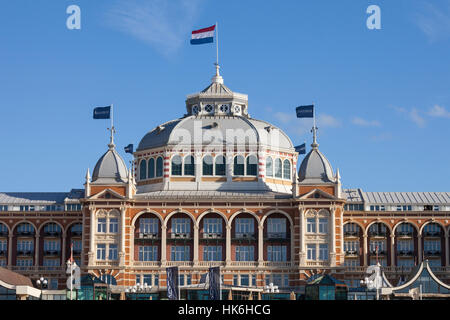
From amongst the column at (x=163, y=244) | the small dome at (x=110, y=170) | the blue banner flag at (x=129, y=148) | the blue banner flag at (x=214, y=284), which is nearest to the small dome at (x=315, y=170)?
the column at (x=163, y=244)

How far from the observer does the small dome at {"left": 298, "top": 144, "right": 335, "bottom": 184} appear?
150000mm

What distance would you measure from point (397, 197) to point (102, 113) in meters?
49.2

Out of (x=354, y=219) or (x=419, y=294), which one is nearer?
(x=419, y=294)

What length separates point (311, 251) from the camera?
14712 cm

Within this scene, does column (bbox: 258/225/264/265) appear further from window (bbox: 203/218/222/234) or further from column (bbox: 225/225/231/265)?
window (bbox: 203/218/222/234)

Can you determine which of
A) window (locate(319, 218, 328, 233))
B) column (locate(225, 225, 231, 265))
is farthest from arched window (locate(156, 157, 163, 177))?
window (locate(319, 218, 328, 233))

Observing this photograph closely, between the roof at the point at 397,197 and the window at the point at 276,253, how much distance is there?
1710 centimetres

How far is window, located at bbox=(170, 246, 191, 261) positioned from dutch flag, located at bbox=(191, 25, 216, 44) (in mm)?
31929

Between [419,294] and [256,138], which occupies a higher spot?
[256,138]
